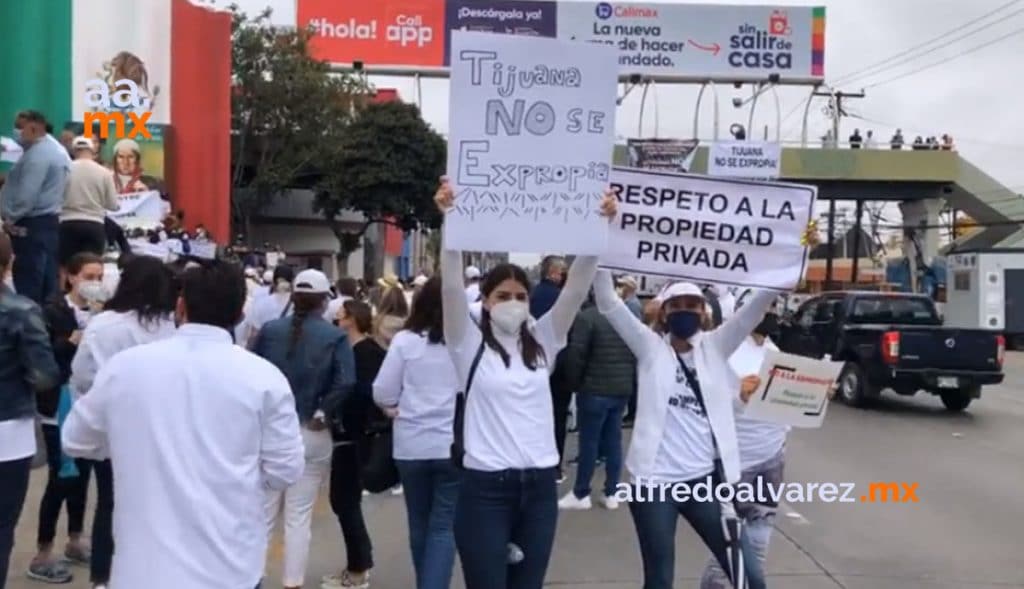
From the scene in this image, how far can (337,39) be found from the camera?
43.0 metres

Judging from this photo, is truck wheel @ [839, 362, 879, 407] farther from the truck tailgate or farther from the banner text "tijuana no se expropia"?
the banner text "tijuana no se expropia"

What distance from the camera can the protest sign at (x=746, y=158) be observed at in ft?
109

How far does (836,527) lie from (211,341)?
6610mm

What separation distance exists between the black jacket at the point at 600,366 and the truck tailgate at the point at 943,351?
7.82 metres

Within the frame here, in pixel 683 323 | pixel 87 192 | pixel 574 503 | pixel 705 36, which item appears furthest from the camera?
pixel 705 36

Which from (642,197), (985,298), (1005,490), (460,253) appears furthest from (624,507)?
(985,298)

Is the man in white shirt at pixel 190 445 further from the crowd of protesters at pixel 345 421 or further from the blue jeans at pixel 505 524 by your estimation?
the blue jeans at pixel 505 524

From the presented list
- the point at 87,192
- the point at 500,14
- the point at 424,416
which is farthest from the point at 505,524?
the point at 500,14

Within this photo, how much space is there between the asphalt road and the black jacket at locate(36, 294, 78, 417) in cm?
103

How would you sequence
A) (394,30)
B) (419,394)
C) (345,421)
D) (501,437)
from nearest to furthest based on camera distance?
(501,437)
(419,394)
(345,421)
(394,30)

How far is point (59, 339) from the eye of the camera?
648 cm

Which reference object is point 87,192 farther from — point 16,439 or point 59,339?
point 16,439

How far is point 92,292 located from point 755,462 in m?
3.74

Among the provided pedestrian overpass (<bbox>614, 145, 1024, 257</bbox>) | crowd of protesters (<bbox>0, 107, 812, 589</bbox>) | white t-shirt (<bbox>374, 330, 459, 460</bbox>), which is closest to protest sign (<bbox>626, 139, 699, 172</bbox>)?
pedestrian overpass (<bbox>614, 145, 1024, 257</bbox>)
